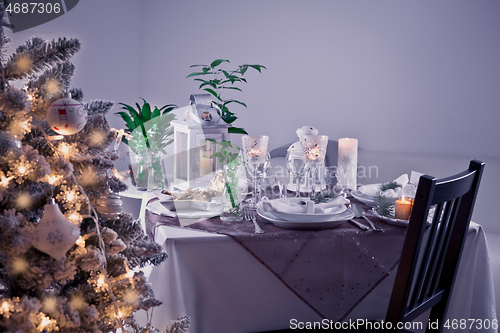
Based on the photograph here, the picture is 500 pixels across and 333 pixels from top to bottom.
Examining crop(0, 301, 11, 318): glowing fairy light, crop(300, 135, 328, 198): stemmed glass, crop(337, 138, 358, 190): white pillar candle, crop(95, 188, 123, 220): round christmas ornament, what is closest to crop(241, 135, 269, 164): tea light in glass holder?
crop(300, 135, 328, 198): stemmed glass

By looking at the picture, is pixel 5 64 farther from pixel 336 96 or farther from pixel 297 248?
pixel 336 96

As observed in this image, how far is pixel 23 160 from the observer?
0.75m

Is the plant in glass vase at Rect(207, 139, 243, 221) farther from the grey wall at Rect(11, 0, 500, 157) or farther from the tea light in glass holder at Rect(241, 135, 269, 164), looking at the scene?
the grey wall at Rect(11, 0, 500, 157)

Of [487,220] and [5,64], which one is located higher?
[5,64]

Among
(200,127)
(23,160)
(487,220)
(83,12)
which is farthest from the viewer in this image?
(83,12)

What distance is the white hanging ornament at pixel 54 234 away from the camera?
0.74 metres

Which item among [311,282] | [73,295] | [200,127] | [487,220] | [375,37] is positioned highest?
[375,37]

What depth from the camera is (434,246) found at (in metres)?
1.05

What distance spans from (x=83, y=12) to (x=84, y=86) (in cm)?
48

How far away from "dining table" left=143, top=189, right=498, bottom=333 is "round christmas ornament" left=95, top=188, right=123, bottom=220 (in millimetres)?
258

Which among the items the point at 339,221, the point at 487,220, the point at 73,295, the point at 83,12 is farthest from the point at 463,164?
the point at 83,12

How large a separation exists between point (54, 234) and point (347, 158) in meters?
1.18

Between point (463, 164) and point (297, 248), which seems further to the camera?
point (463, 164)

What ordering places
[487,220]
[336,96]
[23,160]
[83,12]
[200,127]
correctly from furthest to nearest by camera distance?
[336,96]
[83,12]
[487,220]
[200,127]
[23,160]
